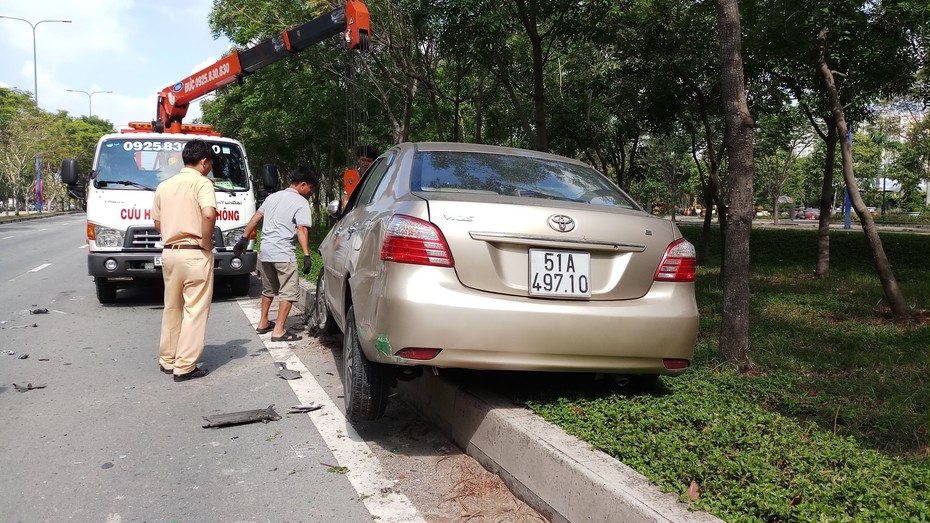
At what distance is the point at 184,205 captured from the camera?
5.64m

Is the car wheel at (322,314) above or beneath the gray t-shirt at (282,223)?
beneath

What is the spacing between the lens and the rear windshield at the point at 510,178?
4.10 meters

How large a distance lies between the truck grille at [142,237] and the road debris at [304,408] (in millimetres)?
4952

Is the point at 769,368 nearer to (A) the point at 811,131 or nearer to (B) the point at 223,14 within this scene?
(B) the point at 223,14

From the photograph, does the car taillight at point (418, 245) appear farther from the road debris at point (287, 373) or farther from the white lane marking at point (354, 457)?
the road debris at point (287, 373)

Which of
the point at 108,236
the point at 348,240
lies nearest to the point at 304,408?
the point at 348,240

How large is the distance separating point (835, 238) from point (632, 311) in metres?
17.1

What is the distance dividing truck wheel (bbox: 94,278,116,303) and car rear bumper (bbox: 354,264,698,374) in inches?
278

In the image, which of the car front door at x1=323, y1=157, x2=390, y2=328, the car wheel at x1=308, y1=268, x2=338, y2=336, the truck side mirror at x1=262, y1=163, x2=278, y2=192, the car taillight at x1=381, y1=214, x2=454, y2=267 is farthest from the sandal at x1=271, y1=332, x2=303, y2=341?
the car taillight at x1=381, y1=214, x2=454, y2=267

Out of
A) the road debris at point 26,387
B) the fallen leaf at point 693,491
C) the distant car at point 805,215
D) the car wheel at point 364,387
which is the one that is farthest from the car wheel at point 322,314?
the distant car at point 805,215

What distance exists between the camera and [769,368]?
5309 millimetres

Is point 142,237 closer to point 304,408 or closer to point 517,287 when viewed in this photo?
point 304,408

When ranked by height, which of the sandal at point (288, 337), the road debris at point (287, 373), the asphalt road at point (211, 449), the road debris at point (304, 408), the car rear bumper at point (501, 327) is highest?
the car rear bumper at point (501, 327)

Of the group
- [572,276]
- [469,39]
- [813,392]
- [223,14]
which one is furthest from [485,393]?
[223,14]
